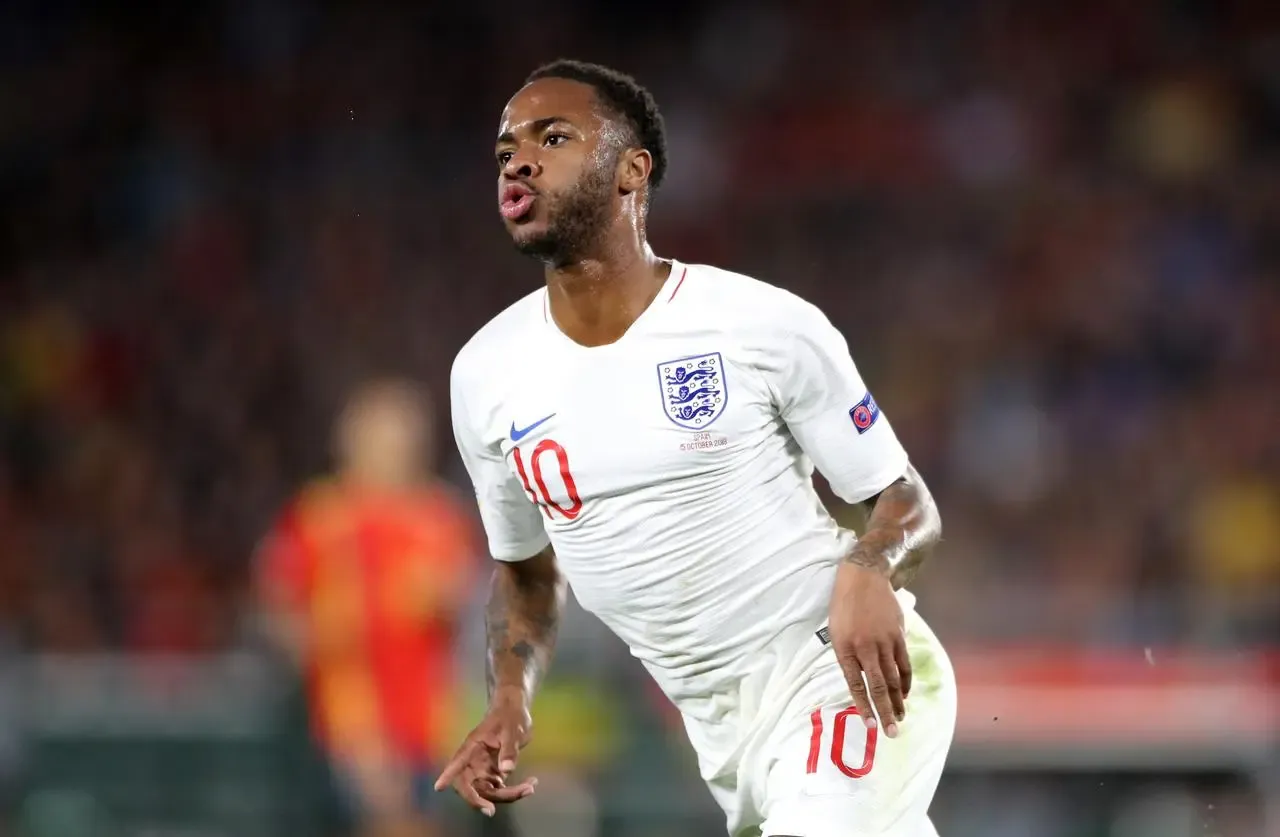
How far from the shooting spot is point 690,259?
13117mm

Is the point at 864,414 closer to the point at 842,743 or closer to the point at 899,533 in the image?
the point at 899,533

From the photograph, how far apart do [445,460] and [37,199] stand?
4.76 m

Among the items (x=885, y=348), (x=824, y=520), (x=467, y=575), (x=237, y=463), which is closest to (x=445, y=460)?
(x=237, y=463)

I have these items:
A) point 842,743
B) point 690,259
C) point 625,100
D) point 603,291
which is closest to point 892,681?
point 842,743

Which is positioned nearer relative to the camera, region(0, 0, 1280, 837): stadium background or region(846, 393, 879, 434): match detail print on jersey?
region(846, 393, 879, 434): match detail print on jersey

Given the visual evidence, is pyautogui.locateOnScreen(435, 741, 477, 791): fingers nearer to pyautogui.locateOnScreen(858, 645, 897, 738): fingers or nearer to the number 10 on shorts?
the number 10 on shorts

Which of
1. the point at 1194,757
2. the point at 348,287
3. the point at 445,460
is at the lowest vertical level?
the point at 1194,757

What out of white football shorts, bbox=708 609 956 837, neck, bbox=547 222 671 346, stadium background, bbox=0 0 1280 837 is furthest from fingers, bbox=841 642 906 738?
stadium background, bbox=0 0 1280 837

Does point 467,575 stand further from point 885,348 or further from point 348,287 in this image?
point 348,287

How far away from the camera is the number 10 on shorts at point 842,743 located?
347 centimetres

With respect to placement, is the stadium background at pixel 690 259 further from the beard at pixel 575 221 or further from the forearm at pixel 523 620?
the beard at pixel 575 221

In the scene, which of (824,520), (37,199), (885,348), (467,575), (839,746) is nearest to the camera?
(839,746)

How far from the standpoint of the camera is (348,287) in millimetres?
13211

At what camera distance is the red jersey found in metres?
7.59
